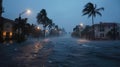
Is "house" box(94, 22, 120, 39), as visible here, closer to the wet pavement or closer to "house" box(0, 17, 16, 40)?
"house" box(0, 17, 16, 40)

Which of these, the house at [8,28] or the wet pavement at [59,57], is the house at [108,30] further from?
the wet pavement at [59,57]

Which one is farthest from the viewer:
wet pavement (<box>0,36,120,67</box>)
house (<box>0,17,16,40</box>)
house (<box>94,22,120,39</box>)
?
house (<box>94,22,120,39</box>)

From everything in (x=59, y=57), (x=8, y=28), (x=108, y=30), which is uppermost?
(x=8, y=28)

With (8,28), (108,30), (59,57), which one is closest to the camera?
(59,57)

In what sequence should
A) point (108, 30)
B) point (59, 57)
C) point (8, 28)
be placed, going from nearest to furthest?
point (59, 57) → point (8, 28) → point (108, 30)

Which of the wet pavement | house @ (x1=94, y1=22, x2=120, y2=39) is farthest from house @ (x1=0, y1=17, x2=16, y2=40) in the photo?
the wet pavement

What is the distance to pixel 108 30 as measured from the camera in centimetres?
8444

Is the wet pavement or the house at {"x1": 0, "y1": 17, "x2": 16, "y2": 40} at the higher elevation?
→ the house at {"x1": 0, "y1": 17, "x2": 16, "y2": 40}

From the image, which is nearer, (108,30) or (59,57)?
(59,57)

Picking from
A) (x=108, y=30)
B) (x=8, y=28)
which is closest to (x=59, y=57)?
(x=8, y=28)

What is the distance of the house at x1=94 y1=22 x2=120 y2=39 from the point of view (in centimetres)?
8125

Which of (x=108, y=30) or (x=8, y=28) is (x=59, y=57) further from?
(x=108, y=30)

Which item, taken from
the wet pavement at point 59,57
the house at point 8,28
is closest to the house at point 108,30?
the house at point 8,28

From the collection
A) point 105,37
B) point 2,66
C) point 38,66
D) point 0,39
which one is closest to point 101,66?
point 38,66
